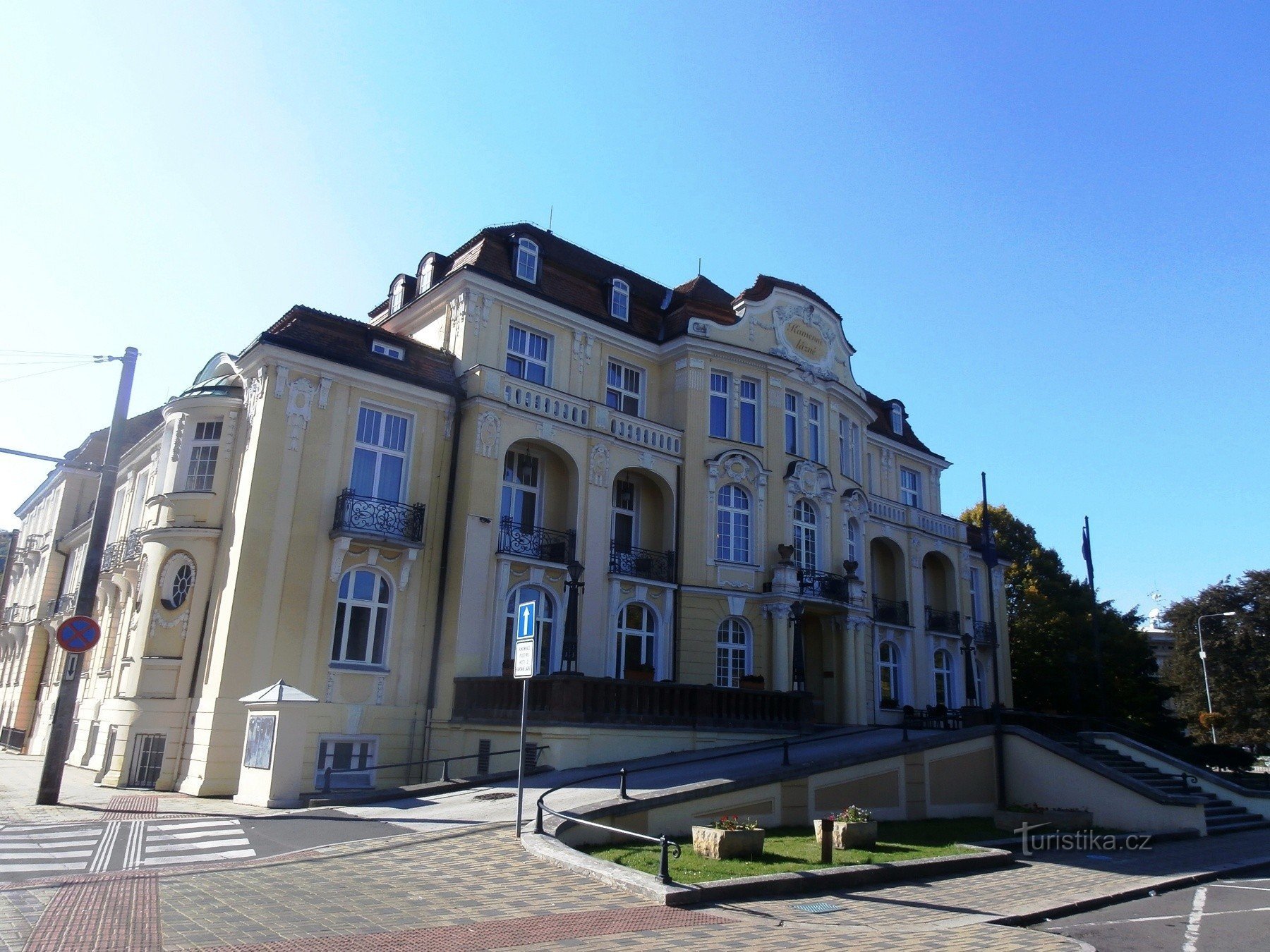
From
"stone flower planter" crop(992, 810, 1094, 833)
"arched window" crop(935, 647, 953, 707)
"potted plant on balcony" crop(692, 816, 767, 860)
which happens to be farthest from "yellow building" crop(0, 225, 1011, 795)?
"potted plant on balcony" crop(692, 816, 767, 860)

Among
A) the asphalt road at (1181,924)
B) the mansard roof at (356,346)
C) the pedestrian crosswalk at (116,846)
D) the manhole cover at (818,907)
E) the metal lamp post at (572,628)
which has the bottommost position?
the asphalt road at (1181,924)

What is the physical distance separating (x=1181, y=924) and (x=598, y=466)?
57.8ft

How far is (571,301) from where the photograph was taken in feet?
90.8

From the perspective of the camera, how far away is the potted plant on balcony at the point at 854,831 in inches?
509

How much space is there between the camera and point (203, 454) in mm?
22688

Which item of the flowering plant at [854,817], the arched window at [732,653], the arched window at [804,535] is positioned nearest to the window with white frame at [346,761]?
the arched window at [732,653]

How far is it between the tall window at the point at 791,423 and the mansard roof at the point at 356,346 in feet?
36.4

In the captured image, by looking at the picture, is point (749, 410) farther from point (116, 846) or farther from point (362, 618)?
point (116, 846)

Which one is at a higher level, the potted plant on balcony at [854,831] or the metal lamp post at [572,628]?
the metal lamp post at [572,628]

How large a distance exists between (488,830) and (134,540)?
16983mm

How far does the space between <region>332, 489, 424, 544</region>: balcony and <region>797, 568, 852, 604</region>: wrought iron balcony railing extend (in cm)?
1186

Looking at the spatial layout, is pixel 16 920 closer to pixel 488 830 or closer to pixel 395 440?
pixel 488 830

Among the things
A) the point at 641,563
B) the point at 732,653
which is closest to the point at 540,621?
the point at 641,563

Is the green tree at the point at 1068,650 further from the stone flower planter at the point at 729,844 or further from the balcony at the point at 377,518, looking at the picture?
the stone flower planter at the point at 729,844
